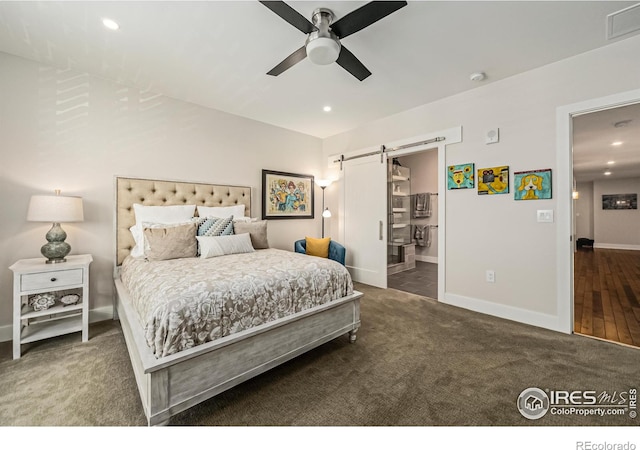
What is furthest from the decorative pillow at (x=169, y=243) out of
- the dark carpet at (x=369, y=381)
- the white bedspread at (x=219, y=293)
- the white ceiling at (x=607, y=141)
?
the white ceiling at (x=607, y=141)

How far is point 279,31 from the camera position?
2.10 meters

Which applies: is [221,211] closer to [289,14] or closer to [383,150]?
[289,14]

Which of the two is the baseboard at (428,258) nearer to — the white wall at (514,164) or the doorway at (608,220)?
the doorway at (608,220)

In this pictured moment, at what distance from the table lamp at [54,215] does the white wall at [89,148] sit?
345 millimetres

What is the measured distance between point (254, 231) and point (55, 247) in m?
1.78

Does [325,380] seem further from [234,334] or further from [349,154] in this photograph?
[349,154]

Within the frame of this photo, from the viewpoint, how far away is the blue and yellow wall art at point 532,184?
2.60 metres


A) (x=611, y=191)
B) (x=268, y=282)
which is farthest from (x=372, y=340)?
(x=611, y=191)

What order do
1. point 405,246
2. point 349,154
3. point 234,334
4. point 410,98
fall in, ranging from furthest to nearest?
point 405,246, point 349,154, point 410,98, point 234,334

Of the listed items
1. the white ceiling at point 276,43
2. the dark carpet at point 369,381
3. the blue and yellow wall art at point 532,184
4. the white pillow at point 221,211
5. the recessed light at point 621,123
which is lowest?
the dark carpet at point 369,381

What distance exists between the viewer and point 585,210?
372 inches

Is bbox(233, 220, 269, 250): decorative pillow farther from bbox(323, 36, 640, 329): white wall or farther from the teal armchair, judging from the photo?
bbox(323, 36, 640, 329): white wall

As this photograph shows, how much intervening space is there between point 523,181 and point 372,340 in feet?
7.54

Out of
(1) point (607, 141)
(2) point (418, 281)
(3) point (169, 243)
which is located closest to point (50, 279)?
(3) point (169, 243)
